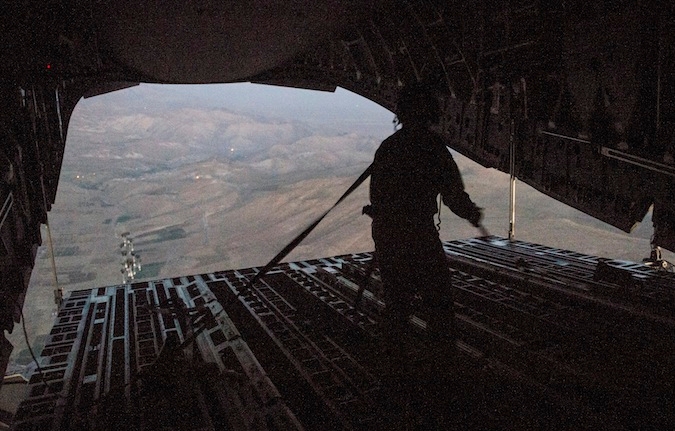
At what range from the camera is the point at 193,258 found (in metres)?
37.8

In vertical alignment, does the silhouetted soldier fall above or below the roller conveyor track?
above

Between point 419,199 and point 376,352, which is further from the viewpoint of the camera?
point 376,352

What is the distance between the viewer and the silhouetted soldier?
9.52 feet

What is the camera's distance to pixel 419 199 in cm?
294

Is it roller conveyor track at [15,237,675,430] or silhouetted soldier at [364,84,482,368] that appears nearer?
roller conveyor track at [15,237,675,430]

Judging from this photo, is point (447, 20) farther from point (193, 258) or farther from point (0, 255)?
point (193, 258)

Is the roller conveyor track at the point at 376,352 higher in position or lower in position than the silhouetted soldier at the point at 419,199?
lower

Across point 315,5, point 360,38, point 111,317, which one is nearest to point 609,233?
point 360,38

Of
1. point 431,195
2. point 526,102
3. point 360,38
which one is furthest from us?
point 360,38

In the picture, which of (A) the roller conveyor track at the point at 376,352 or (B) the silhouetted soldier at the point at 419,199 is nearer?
(A) the roller conveyor track at the point at 376,352

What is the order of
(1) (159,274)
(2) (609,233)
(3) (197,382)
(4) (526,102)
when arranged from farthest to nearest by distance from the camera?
(1) (159,274)
(2) (609,233)
(4) (526,102)
(3) (197,382)

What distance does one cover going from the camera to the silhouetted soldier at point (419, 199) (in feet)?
9.52

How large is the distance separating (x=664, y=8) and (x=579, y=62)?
1.12 metres

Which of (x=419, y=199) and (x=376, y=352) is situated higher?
(x=419, y=199)
